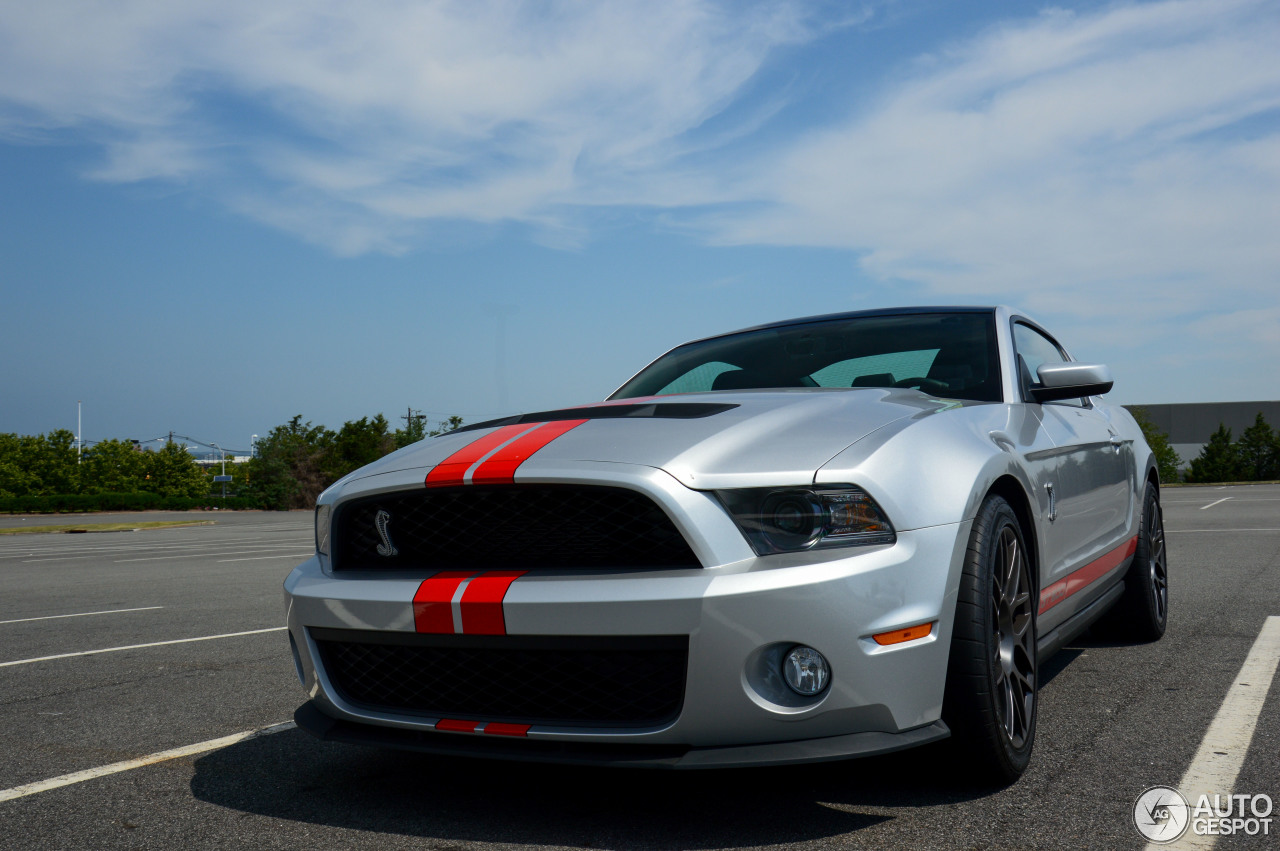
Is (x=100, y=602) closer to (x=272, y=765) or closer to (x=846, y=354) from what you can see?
(x=272, y=765)

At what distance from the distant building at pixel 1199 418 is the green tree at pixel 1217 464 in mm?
16290

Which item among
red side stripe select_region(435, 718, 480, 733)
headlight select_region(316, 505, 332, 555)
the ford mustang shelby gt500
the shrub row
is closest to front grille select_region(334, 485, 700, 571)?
the ford mustang shelby gt500

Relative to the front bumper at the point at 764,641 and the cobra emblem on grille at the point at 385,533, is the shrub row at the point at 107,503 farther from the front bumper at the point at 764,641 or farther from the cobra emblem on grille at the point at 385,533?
the front bumper at the point at 764,641

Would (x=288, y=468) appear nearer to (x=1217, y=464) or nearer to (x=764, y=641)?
(x=1217, y=464)

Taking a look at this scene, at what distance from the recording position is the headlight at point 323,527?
2.86 m

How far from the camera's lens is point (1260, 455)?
58.3 meters

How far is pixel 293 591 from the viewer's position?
2.82m

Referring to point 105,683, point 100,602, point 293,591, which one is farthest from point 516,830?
point 100,602

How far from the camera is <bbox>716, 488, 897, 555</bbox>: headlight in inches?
93.4


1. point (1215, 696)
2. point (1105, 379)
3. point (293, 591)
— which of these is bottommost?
point (1215, 696)

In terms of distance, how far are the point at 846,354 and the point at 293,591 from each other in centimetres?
224

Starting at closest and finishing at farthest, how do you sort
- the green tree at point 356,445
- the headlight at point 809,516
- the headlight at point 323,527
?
the headlight at point 809,516
the headlight at point 323,527
the green tree at point 356,445

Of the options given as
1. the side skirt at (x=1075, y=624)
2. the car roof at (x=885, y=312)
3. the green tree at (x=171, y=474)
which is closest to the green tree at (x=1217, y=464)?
the side skirt at (x=1075, y=624)

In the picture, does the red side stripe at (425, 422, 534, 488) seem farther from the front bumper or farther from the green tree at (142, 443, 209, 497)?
the green tree at (142, 443, 209, 497)
